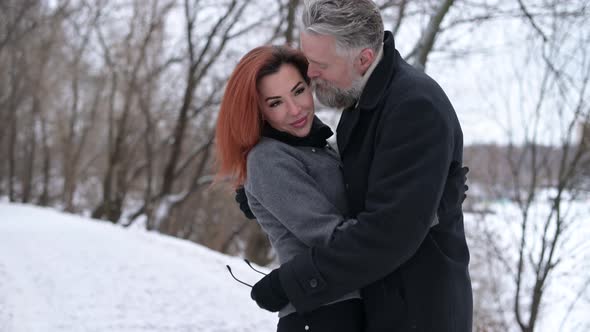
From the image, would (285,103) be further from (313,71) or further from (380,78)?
(380,78)

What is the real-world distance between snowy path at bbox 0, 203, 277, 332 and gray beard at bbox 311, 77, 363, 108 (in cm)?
379

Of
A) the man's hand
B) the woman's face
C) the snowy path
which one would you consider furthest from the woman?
the snowy path

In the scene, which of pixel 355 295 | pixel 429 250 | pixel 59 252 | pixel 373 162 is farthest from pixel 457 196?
pixel 59 252

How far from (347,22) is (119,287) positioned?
5.70 meters

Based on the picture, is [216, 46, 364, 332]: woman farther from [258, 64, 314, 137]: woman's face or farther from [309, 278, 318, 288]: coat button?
[309, 278, 318, 288]: coat button

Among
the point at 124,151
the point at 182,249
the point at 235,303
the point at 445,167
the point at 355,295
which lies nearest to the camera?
the point at 445,167

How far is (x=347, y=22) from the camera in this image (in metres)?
1.63

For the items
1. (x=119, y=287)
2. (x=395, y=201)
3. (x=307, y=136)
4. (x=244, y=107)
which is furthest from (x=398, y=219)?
(x=119, y=287)

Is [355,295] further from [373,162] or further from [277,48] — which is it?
[277,48]

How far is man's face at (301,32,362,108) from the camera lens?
1697mm

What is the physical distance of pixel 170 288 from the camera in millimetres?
6523

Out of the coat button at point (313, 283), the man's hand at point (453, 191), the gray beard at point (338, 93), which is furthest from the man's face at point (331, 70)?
the coat button at point (313, 283)

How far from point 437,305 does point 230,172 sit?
84cm

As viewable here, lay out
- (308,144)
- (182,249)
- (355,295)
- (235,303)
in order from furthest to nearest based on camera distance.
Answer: (182,249), (235,303), (308,144), (355,295)
